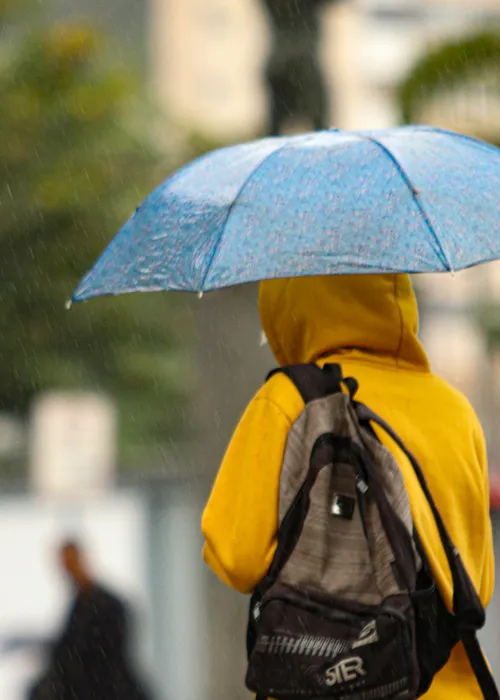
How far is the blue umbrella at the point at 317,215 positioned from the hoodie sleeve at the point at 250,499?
0.28 meters

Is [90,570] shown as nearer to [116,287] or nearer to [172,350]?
[116,287]

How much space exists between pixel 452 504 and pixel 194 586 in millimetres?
4235

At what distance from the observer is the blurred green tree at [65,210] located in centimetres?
1897

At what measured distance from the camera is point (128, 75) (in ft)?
68.7

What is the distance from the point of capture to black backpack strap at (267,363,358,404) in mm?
2627

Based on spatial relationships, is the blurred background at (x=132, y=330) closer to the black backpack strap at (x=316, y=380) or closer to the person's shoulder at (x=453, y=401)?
the person's shoulder at (x=453, y=401)

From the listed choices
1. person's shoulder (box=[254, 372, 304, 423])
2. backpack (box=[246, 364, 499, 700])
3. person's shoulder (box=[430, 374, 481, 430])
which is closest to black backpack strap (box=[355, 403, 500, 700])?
backpack (box=[246, 364, 499, 700])

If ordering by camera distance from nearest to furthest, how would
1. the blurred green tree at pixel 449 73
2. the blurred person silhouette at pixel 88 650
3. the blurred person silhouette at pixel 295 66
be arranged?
the blurred person silhouette at pixel 295 66 < the blurred person silhouette at pixel 88 650 < the blurred green tree at pixel 449 73

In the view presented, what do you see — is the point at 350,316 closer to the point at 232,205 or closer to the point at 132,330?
the point at 232,205

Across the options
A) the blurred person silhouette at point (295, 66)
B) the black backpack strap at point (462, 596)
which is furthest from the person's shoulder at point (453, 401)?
the blurred person silhouette at point (295, 66)

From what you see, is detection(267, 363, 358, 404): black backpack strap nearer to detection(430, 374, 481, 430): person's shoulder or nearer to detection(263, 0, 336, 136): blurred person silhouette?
detection(430, 374, 481, 430): person's shoulder

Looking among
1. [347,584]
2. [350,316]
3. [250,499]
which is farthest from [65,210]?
[347,584]

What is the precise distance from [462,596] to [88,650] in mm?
4974

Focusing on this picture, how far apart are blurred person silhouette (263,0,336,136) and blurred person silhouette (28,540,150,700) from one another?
10.5 feet
